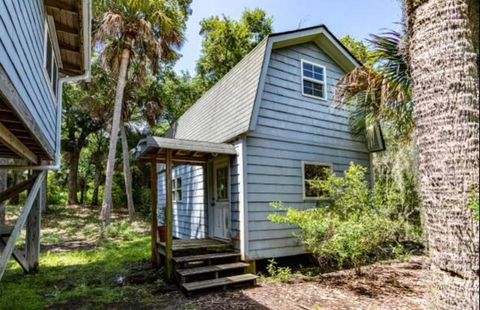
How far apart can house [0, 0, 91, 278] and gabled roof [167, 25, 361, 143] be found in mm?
3272

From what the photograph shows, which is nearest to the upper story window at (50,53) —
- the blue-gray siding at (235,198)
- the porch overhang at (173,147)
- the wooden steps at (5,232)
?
the porch overhang at (173,147)

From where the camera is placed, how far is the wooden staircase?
5657 millimetres

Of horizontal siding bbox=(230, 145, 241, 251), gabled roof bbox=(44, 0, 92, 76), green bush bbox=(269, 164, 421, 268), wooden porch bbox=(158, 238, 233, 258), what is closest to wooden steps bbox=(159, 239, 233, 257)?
wooden porch bbox=(158, 238, 233, 258)

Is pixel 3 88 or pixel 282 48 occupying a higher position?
pixel 282 48

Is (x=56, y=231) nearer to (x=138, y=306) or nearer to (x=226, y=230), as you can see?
(x=226, y=230)

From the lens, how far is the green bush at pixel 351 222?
583 cm

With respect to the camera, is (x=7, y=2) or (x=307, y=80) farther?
(x=307, y=80)

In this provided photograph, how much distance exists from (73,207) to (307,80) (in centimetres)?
1758

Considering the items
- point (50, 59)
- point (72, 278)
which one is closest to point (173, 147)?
point (50, 59)

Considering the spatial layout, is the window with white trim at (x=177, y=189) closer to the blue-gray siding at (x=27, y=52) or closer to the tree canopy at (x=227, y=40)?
the blue-gray siding at (x=27, y=52)

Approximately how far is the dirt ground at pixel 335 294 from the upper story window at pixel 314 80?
13.7 feet

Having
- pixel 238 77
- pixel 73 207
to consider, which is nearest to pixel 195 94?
pixel 73 207

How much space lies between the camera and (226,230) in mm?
7672

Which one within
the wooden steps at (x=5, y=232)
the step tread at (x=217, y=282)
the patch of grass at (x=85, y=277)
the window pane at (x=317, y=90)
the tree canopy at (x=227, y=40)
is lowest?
the patch of grass at (x=85, y=277)
